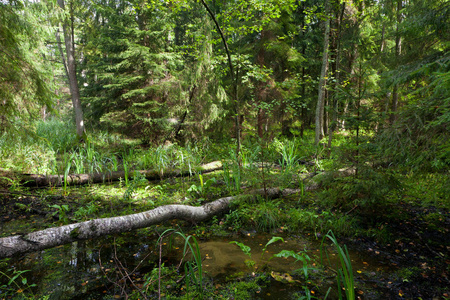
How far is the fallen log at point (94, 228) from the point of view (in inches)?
86.0

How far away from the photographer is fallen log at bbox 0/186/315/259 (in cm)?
219

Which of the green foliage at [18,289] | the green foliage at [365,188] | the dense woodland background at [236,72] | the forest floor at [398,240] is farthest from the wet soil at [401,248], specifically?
the green foliage at [18,289]

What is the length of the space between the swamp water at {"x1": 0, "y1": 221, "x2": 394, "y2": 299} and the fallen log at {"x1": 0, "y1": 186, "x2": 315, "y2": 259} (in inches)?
14.1

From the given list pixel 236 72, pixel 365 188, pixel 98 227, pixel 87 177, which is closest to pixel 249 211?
pixel 365 188

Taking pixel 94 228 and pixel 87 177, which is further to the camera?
pixel 87 177

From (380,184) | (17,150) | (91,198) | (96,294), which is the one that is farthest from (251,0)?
(17,150)

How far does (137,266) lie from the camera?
7.09 ft

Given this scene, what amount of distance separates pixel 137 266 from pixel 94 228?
84 cm

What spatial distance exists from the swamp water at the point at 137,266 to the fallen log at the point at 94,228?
36 cm

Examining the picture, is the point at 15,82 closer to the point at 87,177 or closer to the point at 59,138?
the point at 87,177

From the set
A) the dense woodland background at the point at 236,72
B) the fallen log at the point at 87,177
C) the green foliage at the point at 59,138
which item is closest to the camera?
the dense woodland background at the point at 236,72

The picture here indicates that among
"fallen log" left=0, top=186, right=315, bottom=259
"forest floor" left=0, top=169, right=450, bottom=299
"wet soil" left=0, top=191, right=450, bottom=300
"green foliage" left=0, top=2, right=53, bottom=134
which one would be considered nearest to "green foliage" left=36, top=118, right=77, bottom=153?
"green foliage" left=0, top=2, right=53, bottom=134

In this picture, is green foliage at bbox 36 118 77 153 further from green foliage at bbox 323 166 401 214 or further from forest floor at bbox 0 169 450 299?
green foliage at bbox 323 166 401 214

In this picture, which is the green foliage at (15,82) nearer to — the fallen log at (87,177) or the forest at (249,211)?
the forest at (249,211)
